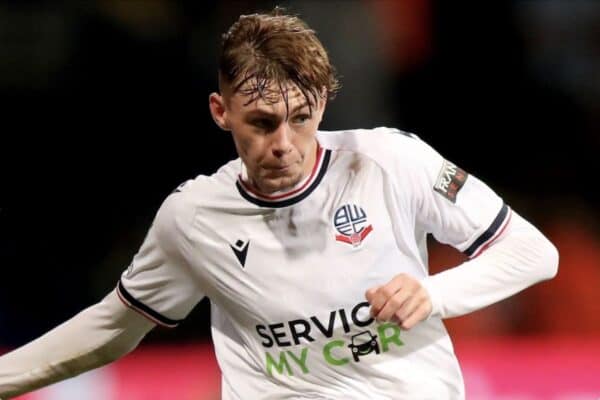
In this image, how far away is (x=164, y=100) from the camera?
16.6 ft

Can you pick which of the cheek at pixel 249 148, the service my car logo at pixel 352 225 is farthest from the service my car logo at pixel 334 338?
the cheek at pixel 249 148

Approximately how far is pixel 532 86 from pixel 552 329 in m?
1.18

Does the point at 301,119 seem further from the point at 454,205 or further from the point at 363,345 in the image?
the point at 363,345

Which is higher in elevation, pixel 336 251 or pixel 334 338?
pixel 336 251

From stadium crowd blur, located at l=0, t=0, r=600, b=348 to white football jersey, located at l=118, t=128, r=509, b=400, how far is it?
7.20ft

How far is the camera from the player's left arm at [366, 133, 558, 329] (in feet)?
7.88

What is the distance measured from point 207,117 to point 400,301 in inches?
113

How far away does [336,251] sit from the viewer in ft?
8.18

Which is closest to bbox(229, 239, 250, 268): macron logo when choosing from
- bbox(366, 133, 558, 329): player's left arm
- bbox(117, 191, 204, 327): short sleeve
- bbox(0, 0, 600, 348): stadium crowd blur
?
bbox(117, 191, 204, 327): short sleeve

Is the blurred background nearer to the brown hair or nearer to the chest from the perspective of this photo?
the chest

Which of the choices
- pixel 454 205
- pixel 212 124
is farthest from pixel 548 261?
pixel 212 124

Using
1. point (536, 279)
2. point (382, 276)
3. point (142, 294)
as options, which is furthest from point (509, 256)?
point (142, 294)

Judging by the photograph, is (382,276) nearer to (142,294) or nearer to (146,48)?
(142,294)

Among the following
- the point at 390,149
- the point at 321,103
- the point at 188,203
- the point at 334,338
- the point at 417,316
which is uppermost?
the point at 321,103
